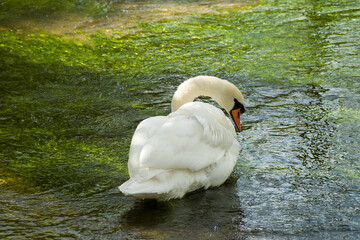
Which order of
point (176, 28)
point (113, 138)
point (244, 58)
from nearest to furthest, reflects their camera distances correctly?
point (113, 138), point (244, 58), point (176, 28)

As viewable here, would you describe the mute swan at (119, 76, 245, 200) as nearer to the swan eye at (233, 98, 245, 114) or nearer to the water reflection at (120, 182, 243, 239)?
the water reflection at (120, 182, 243, 239)

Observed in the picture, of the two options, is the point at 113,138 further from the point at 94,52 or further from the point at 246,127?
the point at 94,52

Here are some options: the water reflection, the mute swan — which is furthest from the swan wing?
the water reflection

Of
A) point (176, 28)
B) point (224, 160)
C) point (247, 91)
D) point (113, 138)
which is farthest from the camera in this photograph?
point (176, 28)

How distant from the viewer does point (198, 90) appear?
5.59 metres

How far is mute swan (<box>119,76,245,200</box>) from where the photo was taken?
400cm

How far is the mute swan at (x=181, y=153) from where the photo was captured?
400 cm

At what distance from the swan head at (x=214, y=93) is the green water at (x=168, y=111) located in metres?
0.32

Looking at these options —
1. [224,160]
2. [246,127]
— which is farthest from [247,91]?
[224,160]

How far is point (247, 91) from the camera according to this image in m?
6.88

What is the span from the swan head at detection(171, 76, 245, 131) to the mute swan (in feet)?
1.81

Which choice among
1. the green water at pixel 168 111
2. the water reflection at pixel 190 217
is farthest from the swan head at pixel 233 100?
the water reflection at pixel 190 217

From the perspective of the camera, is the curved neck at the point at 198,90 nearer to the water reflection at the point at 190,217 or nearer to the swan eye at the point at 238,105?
the swan eye at the point at 238,105

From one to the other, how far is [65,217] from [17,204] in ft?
1.37
